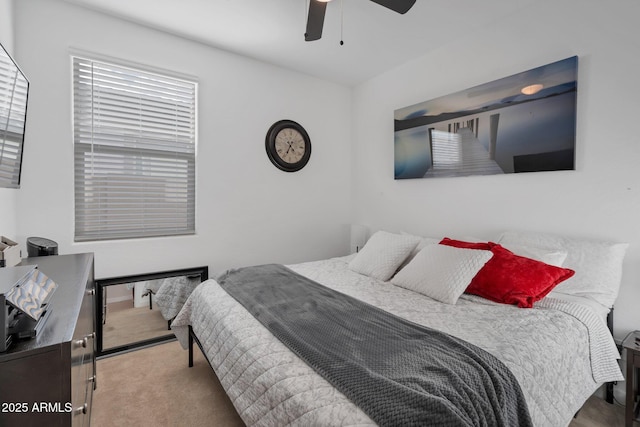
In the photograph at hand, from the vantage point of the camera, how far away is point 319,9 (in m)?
1.94

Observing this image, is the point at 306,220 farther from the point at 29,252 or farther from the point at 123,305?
the point at 29,252

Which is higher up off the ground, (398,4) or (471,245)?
(398,4)

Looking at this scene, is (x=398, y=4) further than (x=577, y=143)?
No

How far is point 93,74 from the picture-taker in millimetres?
2455

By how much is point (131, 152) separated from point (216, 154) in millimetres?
715

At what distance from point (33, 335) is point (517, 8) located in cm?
335

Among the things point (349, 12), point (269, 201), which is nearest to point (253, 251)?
point (269, 201)

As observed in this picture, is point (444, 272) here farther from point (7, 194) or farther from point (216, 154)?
point (7, 194)

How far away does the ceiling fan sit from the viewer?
1791 mm

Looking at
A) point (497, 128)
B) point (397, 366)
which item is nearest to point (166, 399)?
point (397, 366)

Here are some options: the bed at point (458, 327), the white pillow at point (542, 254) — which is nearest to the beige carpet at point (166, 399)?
the bed at point (458, 327)

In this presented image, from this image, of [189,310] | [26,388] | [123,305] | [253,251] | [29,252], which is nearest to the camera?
[26,388]

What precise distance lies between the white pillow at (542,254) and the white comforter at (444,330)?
0.97 ft

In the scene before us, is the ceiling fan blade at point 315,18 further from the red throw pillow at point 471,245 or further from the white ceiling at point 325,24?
the red throw pillow at point 471,245
